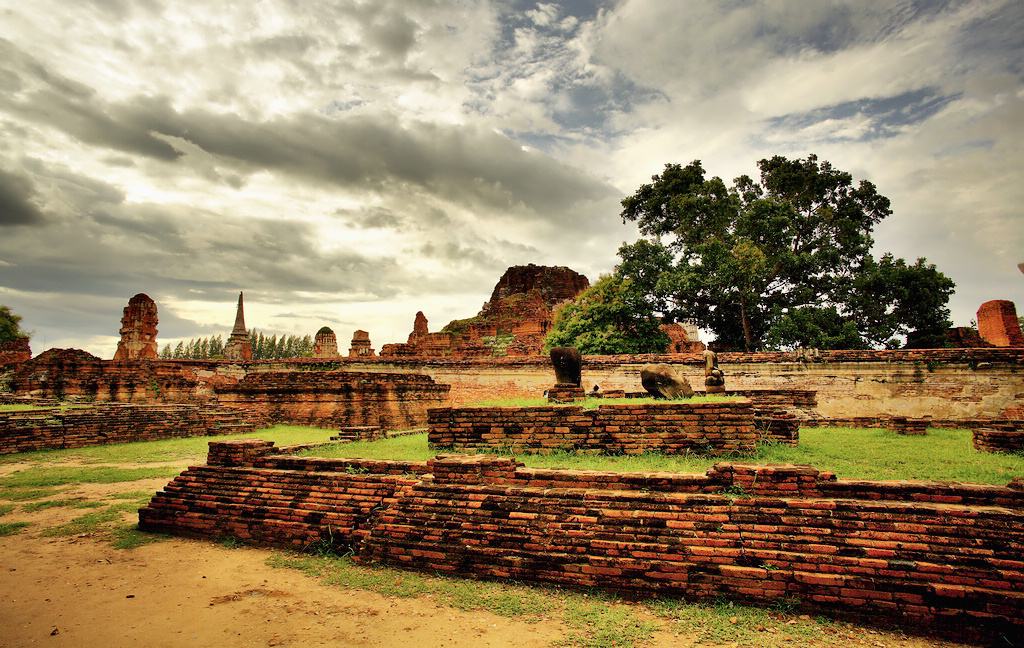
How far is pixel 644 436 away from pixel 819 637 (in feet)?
11.1

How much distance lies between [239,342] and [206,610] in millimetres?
29501

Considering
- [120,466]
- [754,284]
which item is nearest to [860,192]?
[754,284]

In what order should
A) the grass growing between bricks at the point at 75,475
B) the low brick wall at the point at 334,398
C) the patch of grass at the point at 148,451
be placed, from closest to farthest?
the grass growing between bricks at the point at 75,475 < the patch of grass at the point at 148,451 < the low brick wall at the point at 334,398

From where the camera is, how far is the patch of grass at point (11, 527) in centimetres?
531

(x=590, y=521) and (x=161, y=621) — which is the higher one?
(x=590, y=521)

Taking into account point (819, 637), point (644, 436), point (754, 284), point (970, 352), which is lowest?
point (819, 637)

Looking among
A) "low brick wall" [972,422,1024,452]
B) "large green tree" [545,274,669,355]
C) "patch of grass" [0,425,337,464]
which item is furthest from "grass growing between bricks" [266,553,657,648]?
"large green tree" [545,274,669,355]

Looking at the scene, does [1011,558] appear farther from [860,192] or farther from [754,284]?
[860,192]

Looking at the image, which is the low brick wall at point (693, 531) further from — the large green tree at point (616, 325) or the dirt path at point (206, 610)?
the large green tree at point (616, 325)

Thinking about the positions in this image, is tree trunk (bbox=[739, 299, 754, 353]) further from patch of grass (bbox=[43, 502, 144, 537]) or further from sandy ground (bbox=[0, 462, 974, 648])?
patch of grass (bbox=[43, 502, 144, 537])

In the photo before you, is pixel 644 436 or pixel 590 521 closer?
pixel 590 521

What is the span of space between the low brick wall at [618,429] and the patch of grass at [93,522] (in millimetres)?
3978

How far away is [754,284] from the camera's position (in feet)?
65.9

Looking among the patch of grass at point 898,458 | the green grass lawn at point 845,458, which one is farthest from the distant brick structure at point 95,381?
the patch of grass at point 898,458
